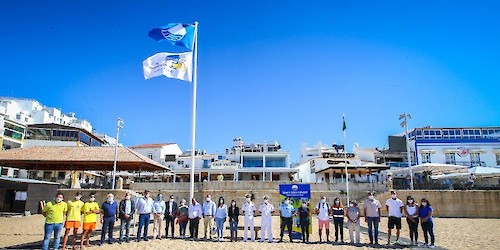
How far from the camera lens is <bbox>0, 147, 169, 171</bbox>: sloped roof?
2472 cm

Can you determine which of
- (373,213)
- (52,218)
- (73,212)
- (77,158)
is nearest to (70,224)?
(73,212)

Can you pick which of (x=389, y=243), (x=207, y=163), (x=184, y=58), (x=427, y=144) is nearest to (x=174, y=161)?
(x=207, y=163)

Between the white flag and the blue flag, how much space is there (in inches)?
24.5

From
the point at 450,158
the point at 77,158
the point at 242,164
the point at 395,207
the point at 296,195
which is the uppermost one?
the point at 450,158

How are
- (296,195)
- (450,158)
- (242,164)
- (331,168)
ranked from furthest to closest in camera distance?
(242,164) → (450,158) → (331,168) → (296,195)

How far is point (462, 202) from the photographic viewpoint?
22.7m

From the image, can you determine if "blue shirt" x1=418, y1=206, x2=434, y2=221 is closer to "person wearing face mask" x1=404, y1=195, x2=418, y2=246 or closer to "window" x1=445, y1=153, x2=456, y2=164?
"person wearing face mask" x1=404, y1=195, x2=418, y2=246

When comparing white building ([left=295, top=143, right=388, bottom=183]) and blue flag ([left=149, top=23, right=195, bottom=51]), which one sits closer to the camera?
blue flag ([left=149, top=23, right=195, bottom=51])

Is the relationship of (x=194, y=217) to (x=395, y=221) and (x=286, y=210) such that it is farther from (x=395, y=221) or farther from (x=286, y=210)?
(x=395, y=221)

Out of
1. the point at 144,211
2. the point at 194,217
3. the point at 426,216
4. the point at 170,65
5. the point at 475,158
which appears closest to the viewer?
the point at 426,216

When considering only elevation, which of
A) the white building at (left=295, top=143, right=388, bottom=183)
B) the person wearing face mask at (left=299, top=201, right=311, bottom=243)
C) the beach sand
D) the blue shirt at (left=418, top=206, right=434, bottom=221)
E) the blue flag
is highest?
the blue flag

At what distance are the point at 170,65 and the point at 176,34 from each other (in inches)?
59.6

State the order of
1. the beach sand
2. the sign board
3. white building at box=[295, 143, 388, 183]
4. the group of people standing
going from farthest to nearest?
white building at box=[295, 143, 388, 183] < the sign board < the beach sand < the group of people standing

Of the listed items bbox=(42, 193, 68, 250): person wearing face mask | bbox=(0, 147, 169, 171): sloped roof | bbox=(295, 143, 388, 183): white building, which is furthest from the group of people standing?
bbox=(295, 143, 388, 183): white building
